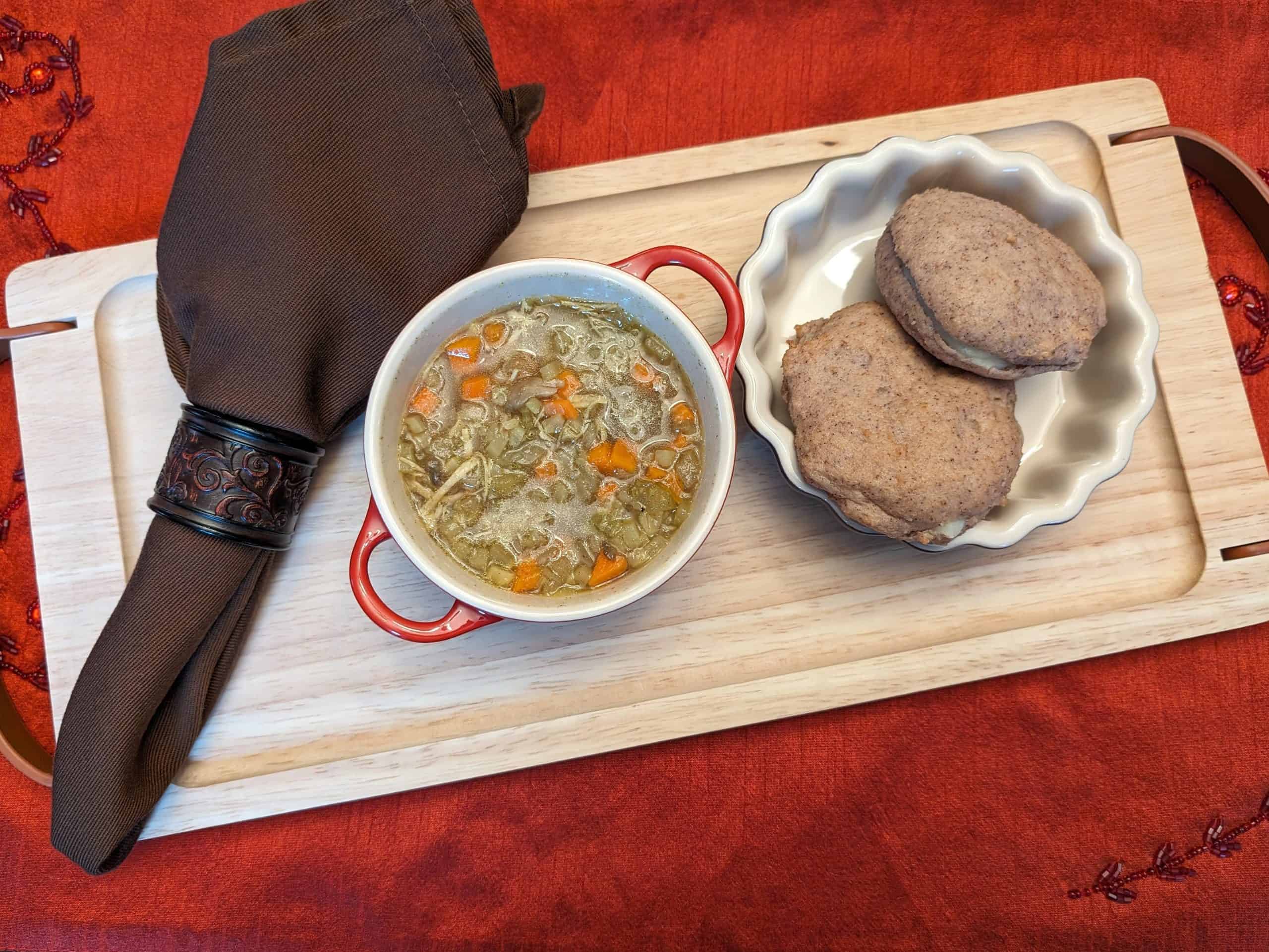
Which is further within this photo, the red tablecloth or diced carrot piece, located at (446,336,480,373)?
the red tablecloth

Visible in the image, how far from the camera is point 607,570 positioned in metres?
1.40

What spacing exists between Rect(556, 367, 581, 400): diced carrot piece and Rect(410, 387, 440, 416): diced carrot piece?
0.21 m

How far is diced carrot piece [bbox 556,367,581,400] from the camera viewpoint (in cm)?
144

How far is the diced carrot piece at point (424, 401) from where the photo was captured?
4.60 ft

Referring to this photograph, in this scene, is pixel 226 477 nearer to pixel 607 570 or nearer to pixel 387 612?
pixel 387 612

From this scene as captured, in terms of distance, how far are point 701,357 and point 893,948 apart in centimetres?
139

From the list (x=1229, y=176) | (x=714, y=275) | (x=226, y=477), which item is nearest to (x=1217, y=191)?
(x=1229, y=176)

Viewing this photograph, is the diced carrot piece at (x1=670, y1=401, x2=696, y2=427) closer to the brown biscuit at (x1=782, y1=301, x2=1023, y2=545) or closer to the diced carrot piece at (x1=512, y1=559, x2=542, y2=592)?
the brown biscuit at (x1=782, y1=301, x2=1023, y2=545)

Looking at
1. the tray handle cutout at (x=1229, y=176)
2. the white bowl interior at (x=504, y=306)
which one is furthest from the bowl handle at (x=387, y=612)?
the tray handle cutout at (x=1229, y=176)

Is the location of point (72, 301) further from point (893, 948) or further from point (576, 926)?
point (893, 948)

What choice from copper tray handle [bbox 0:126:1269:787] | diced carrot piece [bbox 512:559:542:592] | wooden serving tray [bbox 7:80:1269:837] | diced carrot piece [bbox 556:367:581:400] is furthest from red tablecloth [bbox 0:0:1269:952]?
diced carrot piece [bbox 556:367:581:400]

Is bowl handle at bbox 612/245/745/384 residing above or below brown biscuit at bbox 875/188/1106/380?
above

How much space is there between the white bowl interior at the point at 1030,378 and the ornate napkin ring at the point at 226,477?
833mm

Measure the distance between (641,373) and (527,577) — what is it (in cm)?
40
